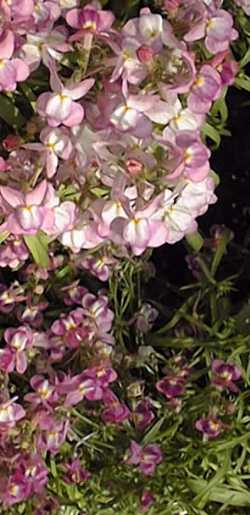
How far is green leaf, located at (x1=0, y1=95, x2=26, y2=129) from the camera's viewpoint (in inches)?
34.9

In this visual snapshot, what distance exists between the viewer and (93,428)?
1105 mm

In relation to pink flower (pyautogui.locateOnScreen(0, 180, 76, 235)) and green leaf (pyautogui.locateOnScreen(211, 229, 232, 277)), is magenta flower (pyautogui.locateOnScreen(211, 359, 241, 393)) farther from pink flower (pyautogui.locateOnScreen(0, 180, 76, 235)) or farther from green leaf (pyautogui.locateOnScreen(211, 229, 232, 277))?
pink flower (pyautogui.locateOnScreen(0, 180, 76, 235))

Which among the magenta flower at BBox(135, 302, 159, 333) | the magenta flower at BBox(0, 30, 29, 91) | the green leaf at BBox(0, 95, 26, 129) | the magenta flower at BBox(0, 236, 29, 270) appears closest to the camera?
the magenta flower at BBox(0, 30, 29, 91)

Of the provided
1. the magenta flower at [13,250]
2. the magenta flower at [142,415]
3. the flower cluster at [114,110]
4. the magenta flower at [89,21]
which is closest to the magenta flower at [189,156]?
the flower cluster at [114,110]

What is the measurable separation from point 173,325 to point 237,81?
0.26m

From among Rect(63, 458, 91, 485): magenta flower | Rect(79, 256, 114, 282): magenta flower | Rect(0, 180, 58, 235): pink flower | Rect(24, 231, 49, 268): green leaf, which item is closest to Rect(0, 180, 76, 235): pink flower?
Rect(0, 180, 58, 235): pink flower

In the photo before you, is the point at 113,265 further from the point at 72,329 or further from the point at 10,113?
the point at 10,113

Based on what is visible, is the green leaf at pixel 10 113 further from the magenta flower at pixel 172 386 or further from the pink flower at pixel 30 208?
the magenta flower at pixel 172 386

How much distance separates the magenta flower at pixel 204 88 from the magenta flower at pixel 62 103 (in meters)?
0.08

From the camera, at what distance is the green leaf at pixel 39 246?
38.4 inches

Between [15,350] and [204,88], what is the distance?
1.13 feet

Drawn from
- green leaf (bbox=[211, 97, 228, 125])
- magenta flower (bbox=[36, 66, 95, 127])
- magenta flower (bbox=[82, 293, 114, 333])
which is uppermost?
magenta flower (bbox=[36, 66, 95, 127])

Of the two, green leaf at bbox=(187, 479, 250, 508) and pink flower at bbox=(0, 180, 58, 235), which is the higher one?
pink flower at bbox=(0, 180, 58, 235)

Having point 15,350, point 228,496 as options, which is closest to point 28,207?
point 15,350
